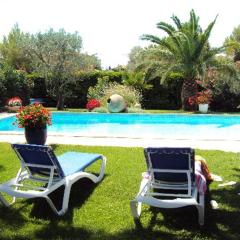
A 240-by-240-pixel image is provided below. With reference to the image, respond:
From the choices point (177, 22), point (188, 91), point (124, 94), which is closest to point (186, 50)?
point (177, 22)

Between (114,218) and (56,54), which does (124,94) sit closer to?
(56,54)

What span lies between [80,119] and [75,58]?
169 inches

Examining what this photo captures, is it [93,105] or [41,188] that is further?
[93,105]

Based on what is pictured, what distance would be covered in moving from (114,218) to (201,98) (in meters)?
15.6

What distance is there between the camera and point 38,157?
602 centimetres

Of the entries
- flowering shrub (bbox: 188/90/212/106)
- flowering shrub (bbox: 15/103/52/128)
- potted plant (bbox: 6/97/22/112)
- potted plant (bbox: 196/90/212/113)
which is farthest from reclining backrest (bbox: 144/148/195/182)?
potted plant (bbox: 6/97/22/112)

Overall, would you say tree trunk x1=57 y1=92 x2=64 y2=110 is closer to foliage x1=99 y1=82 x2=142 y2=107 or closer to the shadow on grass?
foliage x1=99 y1=82 x2=142 y2=107

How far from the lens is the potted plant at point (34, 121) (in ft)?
32.8

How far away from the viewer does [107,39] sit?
5362cm

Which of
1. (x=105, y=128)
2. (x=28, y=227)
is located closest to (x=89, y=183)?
(x=28, y=227)

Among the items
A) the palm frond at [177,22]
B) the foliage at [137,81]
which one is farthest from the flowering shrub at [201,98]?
the palm frond at [177,22]

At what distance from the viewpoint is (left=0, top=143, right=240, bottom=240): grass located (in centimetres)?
495

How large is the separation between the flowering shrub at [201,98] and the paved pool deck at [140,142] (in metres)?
9.50

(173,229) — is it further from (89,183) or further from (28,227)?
(89,183)
